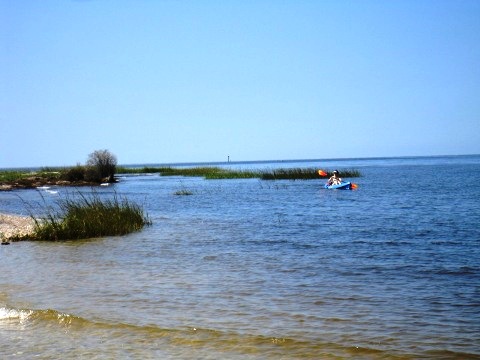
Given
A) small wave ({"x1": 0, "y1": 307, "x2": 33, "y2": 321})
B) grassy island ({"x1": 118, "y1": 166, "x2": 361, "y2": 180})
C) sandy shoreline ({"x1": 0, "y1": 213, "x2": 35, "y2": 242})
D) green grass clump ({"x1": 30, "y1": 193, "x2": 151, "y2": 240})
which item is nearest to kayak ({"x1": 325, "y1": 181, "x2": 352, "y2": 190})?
grassy island ({"x1": 118, "y1": 166, "x2": 361, "y2": 180})

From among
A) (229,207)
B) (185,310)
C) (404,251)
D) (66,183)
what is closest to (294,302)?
(185,310)

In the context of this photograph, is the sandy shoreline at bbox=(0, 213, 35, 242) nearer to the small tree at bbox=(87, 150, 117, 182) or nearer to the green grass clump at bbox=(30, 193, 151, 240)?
the green grass clump at bbox=(30, 193, 151, 240)

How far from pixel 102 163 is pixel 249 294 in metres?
57.5

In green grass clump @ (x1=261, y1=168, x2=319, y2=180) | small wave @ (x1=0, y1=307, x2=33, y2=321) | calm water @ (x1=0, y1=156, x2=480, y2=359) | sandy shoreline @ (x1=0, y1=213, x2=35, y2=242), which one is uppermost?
green grass clump @ (x1=261, y1=168, x2=319, y2=180)

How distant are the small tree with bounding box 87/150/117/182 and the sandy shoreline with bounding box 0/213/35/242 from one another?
41.4 meters

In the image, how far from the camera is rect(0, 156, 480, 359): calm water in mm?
7656

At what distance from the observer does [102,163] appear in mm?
65688

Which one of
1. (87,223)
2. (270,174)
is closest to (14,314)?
(87,223)

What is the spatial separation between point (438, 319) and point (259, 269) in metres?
A: 5.31

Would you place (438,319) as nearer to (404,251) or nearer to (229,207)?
(404,251)

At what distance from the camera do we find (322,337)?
7.97 meters

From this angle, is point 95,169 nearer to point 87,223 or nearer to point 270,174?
point 270,174

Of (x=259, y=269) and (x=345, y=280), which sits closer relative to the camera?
(x=345, y=280)

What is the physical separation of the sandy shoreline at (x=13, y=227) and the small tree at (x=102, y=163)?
4136 centimetres
